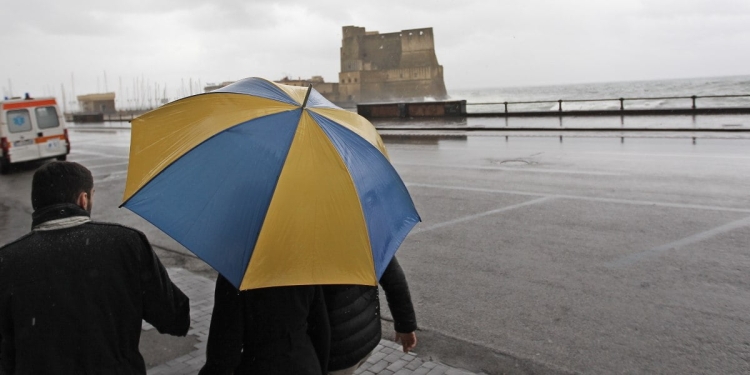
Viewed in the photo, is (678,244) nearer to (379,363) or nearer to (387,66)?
(379,363)

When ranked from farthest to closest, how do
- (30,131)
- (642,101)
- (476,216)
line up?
(642,101)
(30,131)
(476,216)

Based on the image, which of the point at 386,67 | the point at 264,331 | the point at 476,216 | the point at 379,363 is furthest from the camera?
the point at 386,67

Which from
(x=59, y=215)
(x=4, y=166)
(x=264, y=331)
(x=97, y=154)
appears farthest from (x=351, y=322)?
(x=97, y=154)

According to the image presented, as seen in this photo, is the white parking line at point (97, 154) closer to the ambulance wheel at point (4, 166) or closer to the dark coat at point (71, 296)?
the ambulance wheel at point (4, 166)

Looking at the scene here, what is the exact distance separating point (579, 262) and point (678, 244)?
1.45 m

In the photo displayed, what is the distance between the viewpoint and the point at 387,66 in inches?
4998

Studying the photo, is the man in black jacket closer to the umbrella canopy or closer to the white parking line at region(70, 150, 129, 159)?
the umbrella canopy

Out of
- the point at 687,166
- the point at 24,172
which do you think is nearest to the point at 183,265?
the point at 687,166

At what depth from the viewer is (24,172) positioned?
1894 centimetres

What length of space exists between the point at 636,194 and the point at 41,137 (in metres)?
17.9

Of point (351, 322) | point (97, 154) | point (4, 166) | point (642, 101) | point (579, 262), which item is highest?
point (642, 101)

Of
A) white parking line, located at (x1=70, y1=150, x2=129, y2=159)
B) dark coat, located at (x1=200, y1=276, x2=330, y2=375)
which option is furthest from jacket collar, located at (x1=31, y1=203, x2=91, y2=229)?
white parking line, located at (x1=70, y1=150, x2=129, y2=159)

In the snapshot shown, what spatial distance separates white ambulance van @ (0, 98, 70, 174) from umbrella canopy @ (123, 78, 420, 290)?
18996 mm

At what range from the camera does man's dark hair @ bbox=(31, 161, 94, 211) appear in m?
2.20
